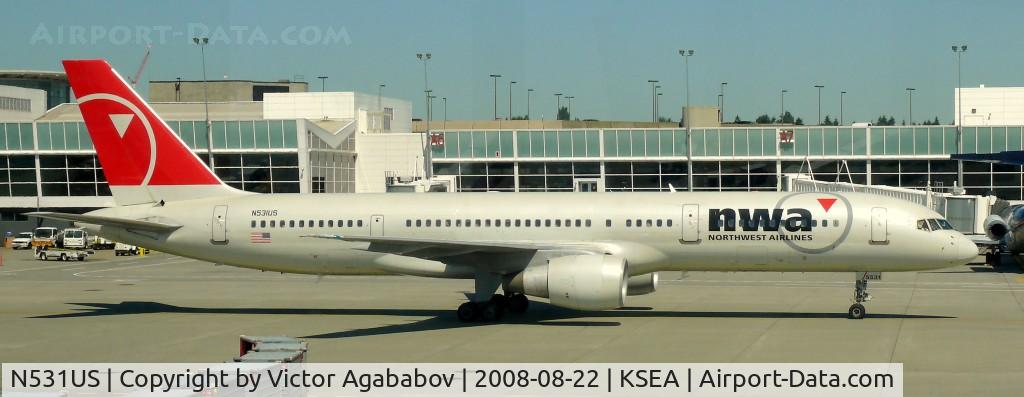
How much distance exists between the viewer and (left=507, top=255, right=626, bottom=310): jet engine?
28.8m

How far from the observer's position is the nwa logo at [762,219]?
3097 cm

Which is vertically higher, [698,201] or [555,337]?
[698,201]

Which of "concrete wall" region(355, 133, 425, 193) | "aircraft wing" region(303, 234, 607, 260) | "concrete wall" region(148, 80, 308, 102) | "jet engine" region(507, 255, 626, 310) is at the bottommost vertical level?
"jet engine" region(507, 255, 626, 310)

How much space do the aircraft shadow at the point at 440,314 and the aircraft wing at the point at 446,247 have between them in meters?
1.91

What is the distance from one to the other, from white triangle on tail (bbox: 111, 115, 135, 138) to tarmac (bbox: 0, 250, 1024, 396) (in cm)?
552

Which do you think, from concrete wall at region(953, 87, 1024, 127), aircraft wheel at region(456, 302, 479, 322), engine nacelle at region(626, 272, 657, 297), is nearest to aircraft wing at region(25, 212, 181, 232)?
aircraft wheel at region(456, 302, 479, 322)

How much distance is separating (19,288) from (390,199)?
18168 millimetres

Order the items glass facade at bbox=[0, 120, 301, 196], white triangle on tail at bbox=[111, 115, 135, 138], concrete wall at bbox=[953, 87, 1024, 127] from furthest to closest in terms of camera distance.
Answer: concrete wall at bbox=[953, 87, 1024, 127], glass facade at bbox=[0, 120, 301, 196], white triangle on tail at bbox=[111, 115, 135, 138]

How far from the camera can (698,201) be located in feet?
104

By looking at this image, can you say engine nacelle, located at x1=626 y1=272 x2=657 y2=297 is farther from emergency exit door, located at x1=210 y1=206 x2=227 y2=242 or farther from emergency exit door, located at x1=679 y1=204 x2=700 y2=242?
emergency exit door, located at x1=210 y1=206 x2=227 y2=242

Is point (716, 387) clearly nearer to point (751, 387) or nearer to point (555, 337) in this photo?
point (751, 387)

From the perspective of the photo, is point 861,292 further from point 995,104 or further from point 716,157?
point 995,104

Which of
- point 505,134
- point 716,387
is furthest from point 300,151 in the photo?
point 716,387

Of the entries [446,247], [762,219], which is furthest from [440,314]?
[762,219]
